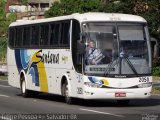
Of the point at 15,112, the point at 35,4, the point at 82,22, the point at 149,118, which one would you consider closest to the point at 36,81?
the point at 82,22

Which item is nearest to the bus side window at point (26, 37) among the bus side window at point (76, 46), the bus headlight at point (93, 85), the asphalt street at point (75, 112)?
the asphalt street at point (75, 112)

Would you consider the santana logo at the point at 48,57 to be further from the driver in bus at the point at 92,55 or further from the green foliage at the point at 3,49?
the green foliage at the point at 3,49

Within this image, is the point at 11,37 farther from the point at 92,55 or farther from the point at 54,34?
the point at 92,55

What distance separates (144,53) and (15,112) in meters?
5.19

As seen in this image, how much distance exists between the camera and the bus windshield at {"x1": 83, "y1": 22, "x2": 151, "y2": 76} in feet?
71.4

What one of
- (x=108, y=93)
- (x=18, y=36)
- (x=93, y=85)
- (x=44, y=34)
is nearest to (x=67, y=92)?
(x=93, y=85)

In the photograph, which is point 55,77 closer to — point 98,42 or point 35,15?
point 98,42

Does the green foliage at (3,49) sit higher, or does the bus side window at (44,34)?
the bus side window at (44,34)

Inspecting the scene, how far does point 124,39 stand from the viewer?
22.0 meters

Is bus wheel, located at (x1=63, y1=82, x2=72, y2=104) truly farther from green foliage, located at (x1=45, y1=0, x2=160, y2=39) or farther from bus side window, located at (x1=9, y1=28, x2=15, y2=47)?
green foliage, located at (x1=45, y1=0, x2=160, y2=39)

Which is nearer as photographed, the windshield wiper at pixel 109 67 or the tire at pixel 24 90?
the windshield wiper at pixel 109 67

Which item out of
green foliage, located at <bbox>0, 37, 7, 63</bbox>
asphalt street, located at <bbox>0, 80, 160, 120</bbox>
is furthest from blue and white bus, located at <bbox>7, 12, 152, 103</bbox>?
green foliage, located at <bbox>0, 37, 7, 63</bbox>

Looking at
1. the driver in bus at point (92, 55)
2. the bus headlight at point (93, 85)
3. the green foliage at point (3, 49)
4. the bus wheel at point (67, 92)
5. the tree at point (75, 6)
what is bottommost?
the green foliage at point (3, 49)

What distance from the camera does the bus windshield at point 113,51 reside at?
21.8 metres
